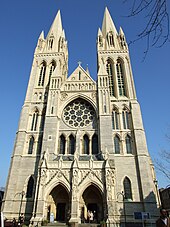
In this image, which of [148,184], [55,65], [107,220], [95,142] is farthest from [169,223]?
[55,65]

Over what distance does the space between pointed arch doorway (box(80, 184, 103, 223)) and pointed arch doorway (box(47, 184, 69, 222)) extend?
1849 mm

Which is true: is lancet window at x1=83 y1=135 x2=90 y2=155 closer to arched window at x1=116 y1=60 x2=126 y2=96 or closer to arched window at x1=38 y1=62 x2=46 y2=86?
arched window at x1=116 y1=60 x2=126 y2=96

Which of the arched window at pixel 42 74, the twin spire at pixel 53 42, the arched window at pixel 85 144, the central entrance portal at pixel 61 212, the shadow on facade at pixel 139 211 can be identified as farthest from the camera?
the twin spire at pixel 53 42

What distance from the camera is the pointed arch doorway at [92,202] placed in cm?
1955

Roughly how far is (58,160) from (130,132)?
946cm

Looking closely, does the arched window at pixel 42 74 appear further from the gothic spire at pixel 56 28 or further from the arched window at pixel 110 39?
the arched window at pixel 110 39

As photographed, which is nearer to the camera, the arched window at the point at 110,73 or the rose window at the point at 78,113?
the rose window at the point at 78,113

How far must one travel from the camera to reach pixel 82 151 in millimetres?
22766

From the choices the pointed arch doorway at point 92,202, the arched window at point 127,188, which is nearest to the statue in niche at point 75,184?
the pointed arch doorway at point 92,202

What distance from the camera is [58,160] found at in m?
20.1

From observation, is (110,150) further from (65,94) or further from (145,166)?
(65,94)

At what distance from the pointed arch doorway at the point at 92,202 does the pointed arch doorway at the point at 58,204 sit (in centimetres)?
185

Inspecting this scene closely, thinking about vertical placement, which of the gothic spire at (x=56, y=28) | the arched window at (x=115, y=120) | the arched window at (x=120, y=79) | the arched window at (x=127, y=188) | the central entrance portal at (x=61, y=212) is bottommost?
the central entrance portal at (x=61, y=212)

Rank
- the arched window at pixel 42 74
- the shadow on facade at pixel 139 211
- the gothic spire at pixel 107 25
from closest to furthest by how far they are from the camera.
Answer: the shadow on facade at pixel 139 211 → the arched window at pixel 42 74 → the gothic spire at pixel 107 25
